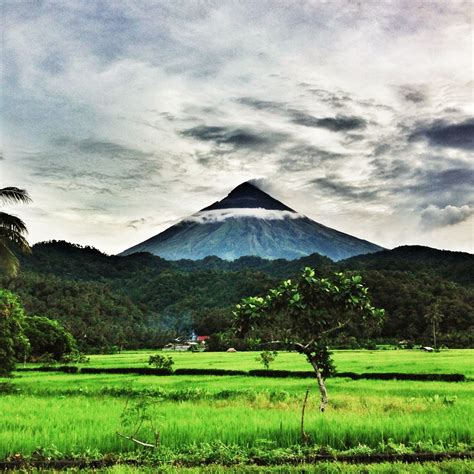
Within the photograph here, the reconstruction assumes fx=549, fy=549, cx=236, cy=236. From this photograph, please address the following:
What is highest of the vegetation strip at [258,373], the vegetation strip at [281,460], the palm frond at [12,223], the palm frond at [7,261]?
the palm frond at [12,223]

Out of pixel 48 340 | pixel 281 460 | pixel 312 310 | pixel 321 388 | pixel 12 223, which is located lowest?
pixel 281 460

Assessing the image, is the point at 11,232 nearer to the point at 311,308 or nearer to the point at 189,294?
the point at 311,308

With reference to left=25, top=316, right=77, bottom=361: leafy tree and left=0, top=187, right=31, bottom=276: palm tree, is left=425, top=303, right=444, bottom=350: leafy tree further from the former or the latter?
left=0, top=187, right=31, bottom=276: palm tree

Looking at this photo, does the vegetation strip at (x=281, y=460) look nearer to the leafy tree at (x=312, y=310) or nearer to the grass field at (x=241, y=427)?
the grass field at (x=241, y=427)

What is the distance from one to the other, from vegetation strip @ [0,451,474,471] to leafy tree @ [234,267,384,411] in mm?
4941

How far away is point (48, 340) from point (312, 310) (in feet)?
126

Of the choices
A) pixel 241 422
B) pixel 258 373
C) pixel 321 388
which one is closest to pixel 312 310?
pixel 321 388

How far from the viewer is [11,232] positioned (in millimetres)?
20500

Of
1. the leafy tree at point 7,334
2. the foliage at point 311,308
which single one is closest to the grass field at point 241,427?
the foliage at point 311,308

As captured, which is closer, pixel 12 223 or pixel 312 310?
pixel 312 310

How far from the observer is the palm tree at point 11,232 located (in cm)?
2005

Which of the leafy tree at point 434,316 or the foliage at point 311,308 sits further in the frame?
the leafy tree at point 434,316

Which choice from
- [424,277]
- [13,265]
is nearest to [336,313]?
[13,265]

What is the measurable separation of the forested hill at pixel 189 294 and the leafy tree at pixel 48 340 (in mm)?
23450
